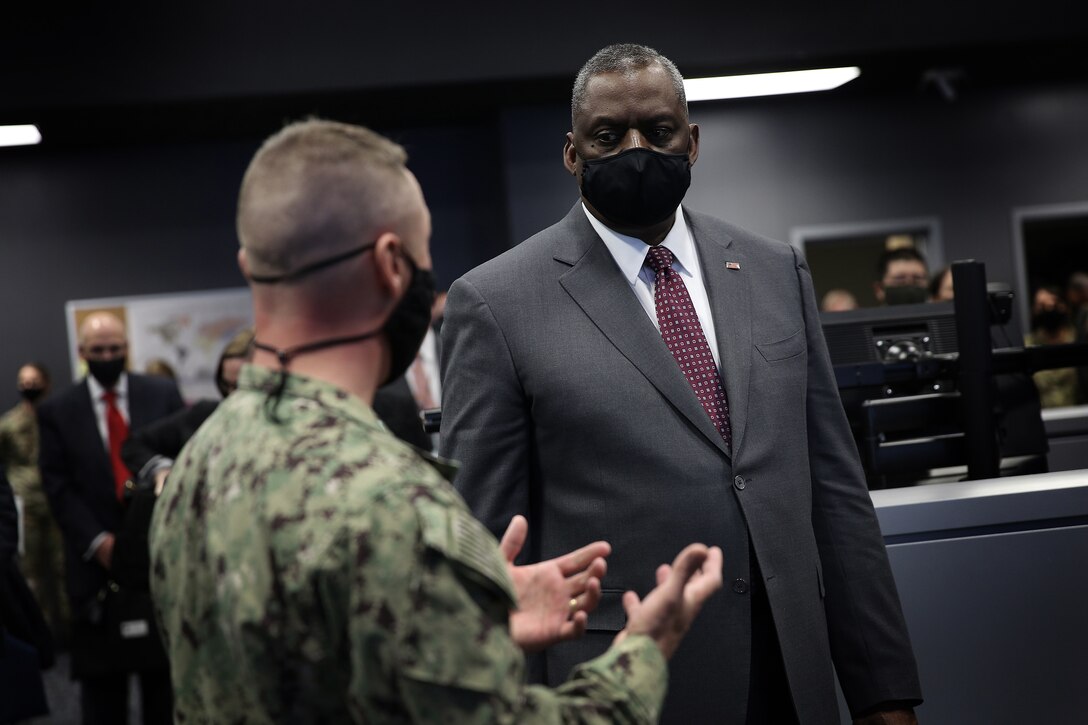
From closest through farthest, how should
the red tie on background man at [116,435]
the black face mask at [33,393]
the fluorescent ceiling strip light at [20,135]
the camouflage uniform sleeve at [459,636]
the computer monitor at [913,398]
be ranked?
the camouflage uniform sleeve at [459,636] < the computer monitor at [913,398] < the red tie on background man at [116,435] < the fluorescent ceiling strip light at [20,135] < the black face mask at [33,393]

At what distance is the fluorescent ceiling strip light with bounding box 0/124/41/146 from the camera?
22.1 ft

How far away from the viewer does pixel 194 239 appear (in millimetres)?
7805

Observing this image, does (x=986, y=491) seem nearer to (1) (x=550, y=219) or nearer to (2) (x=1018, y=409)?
(2) (x=1018, y=409)

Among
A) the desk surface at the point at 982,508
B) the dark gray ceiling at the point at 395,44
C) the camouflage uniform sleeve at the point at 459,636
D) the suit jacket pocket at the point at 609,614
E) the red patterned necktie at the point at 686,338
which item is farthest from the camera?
the dark gray ceiling at the point at 395,44

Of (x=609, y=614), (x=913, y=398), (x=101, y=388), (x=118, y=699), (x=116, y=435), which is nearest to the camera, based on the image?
(x=609, y=614)

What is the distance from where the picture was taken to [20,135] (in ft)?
22.9

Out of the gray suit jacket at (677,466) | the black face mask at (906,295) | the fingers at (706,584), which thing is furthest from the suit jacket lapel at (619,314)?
the black face mask at (906,295)

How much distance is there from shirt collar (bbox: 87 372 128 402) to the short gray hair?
129 inches

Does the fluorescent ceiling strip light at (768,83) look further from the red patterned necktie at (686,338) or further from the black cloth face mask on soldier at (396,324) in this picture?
the black cloth face mask on soldier at (396,324)

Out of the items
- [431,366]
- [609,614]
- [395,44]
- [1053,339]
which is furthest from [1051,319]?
[609,614]

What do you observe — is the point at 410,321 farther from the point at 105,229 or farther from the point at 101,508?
the point at 105,229

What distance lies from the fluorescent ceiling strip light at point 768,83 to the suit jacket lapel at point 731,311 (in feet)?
16.4

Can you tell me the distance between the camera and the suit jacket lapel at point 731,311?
174 centimetres

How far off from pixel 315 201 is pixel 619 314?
822mm
